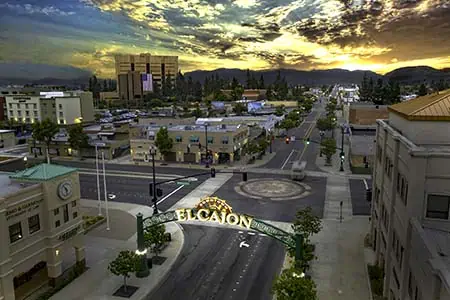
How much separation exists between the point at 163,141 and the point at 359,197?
139 ft

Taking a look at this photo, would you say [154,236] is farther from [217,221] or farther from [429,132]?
[429,132]

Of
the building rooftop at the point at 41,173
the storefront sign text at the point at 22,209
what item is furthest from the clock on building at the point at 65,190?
the storefront sign text at the point at 22,209

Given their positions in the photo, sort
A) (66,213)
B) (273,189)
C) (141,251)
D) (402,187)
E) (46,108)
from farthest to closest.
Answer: (46,108)
(273,189)
(141,251)
(66,213)
(402,187)

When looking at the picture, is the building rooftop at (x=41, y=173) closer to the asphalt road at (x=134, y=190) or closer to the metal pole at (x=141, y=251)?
the metal pole at (x=141, y=251)

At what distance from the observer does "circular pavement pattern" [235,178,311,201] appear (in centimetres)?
5575

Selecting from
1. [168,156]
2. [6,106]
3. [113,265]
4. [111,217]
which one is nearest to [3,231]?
[113,265]

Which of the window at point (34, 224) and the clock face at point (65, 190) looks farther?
the clock face at point (65, 190)

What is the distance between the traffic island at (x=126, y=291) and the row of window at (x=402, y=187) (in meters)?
21.7

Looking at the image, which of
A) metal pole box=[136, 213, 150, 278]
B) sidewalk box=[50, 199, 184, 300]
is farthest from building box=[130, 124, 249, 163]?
metal pole box=[136, 213, 150, 278]

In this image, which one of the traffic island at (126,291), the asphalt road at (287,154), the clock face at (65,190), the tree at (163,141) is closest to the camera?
the traffic island at (126,291)

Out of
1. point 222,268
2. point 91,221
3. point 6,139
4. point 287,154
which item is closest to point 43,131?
point 6,139

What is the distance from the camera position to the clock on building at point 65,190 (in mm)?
31312

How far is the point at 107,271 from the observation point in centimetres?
3381

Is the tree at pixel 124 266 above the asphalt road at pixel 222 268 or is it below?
above
